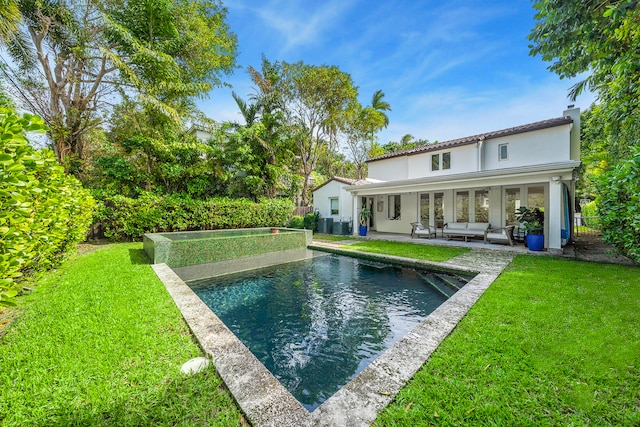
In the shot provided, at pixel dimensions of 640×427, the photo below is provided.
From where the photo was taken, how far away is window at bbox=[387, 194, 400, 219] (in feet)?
51.8

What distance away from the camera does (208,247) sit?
323 inches

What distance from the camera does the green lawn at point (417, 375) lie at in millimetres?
1951

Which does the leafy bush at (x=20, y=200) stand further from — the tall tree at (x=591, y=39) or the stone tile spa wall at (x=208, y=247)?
the tall tree at (x=591, y=39)

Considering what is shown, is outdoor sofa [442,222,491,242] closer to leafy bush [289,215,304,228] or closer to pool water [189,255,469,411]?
pool water [189,255,469,411]

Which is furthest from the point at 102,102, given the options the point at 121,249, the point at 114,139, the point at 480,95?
the point at 480,95

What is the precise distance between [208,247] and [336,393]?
7.13 meters

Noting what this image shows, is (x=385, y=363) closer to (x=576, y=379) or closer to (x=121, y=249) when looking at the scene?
(x=576, y=379)

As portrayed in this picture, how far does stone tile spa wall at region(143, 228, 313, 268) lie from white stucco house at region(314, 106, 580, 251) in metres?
6.18

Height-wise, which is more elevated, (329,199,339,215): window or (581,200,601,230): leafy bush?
(329,199,339,215): window

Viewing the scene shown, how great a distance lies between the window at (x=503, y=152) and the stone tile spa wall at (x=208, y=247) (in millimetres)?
12172

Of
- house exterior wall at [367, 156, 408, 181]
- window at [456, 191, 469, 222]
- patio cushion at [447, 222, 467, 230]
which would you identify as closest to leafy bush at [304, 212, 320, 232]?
house exterior wall at [367, 156, 408, 181]

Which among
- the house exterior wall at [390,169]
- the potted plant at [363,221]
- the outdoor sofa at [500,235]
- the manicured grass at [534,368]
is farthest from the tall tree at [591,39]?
the house exterior wall at [390,169]

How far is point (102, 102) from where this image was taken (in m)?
12.7

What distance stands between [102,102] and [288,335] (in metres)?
15.8
